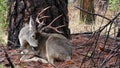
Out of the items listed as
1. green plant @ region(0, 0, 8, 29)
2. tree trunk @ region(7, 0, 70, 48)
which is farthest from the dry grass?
green plant @ region(0, 0, 8, 29)

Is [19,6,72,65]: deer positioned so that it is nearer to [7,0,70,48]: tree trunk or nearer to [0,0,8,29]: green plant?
[7,0,70,48]: tree trunk

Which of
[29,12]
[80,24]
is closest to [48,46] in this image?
[29,12]

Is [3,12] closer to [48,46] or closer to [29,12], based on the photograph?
[29,12]

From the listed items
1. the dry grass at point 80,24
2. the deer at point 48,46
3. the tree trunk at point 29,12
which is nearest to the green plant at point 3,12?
the dry grass at point 80,24

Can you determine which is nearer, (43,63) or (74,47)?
(43,63)

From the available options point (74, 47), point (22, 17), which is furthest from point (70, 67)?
point (22, 17)

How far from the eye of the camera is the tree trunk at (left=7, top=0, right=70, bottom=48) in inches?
274

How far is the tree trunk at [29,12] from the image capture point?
695 cm

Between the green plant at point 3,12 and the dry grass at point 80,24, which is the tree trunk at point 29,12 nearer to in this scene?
the dry grass at point 80,24

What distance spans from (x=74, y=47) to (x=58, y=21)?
1.83 ft

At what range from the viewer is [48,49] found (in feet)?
20.9

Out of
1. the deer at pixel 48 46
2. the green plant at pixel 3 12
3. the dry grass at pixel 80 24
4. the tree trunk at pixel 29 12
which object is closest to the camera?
the deer at pixel 48 46

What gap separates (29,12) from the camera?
6.96 meters

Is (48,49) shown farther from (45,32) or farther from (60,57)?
(45,32)
